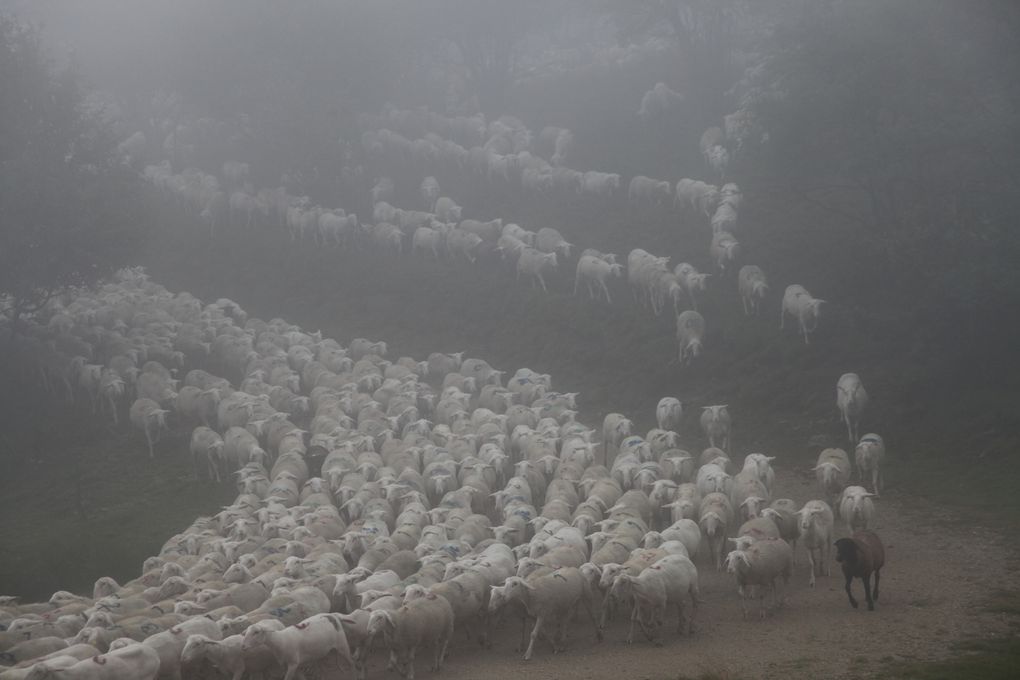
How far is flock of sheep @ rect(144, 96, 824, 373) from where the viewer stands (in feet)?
109

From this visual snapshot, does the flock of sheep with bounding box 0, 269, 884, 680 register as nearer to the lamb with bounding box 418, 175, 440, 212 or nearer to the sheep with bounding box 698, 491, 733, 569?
the sheep with bounding box 698, 491, 733, 569

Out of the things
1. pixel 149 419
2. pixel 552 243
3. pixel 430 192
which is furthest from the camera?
pixel 430 192

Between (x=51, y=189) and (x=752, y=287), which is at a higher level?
(x=51, y=189)

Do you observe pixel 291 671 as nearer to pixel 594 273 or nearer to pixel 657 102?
pixel 594 273

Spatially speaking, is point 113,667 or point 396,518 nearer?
point 113,667

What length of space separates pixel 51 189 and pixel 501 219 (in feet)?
52.6


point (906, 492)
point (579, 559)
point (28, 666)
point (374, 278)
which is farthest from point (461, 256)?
point (28, 666)

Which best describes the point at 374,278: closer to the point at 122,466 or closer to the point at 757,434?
the point at 122,466

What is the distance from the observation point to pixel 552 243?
38156 mm

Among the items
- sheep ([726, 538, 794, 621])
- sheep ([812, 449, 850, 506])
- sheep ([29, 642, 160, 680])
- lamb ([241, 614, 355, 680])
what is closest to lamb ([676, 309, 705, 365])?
sheep ([812, 449, 850, 506])

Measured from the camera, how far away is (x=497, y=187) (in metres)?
Answer: 46.4

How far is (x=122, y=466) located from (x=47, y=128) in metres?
13.4

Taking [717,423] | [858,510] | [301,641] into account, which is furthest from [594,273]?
[301,641]

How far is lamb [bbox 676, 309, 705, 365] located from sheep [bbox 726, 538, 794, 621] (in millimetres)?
12901
